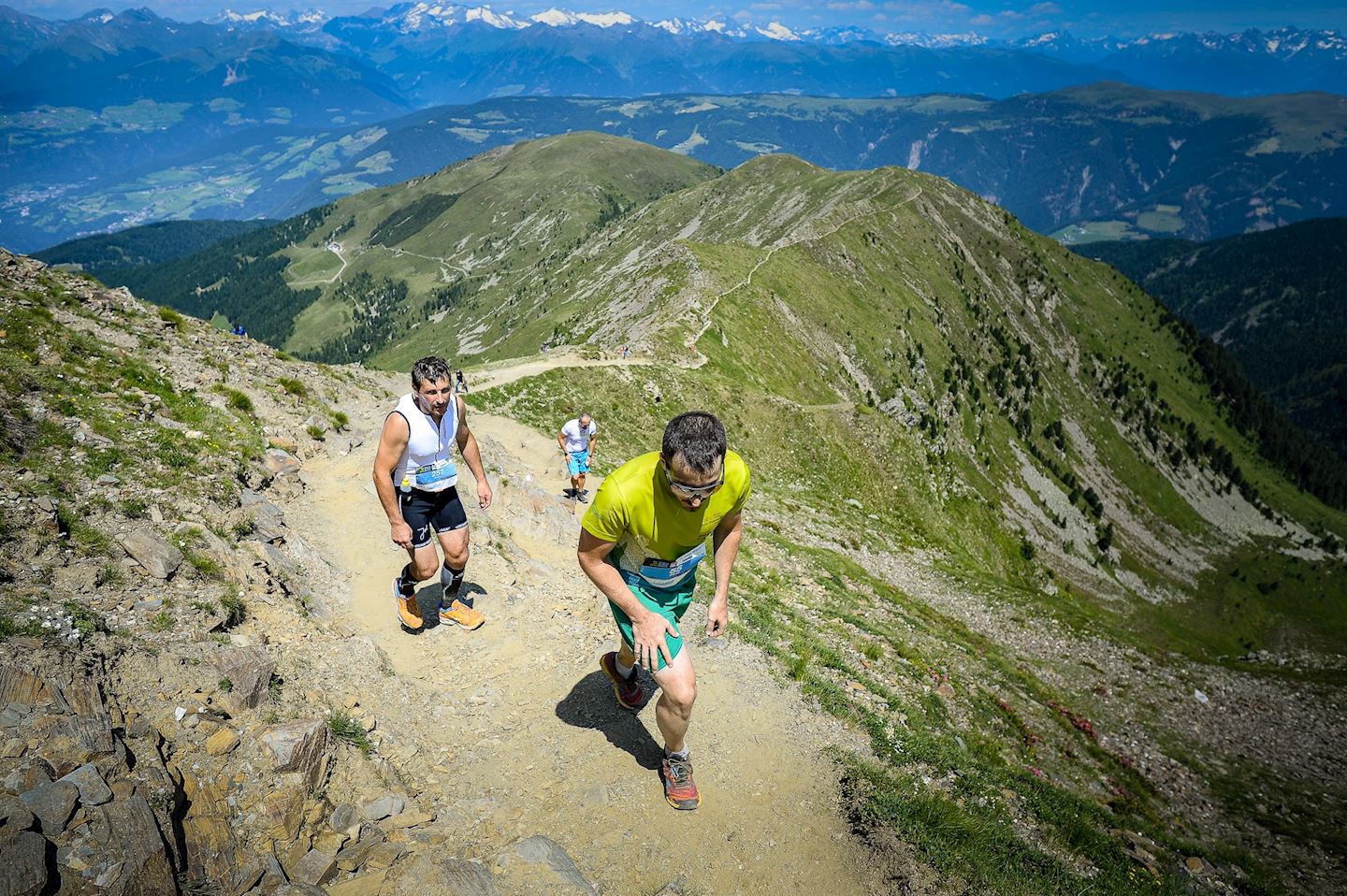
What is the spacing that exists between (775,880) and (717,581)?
3.73 metres

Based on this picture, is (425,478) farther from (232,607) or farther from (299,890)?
(299,890)

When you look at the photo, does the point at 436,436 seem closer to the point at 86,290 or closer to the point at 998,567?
the point at 86,290

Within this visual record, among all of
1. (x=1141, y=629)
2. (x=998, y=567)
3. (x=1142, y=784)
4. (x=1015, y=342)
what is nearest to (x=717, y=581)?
(x=1142, y=784)

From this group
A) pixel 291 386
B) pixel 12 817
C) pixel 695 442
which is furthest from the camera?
pixel 291 386

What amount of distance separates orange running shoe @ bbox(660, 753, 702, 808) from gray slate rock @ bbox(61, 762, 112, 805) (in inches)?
235

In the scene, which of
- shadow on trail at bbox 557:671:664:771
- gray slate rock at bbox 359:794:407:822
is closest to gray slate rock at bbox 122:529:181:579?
gray slate rock at bbox 359:794:407:822

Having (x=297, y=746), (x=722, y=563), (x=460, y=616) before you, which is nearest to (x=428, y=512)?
(x=460, y=616)

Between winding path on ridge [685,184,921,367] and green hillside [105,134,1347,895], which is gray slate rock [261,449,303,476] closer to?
green hillside [105,134,1347,895]

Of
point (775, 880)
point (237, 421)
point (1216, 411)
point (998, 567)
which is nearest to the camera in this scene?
point (775, 880)

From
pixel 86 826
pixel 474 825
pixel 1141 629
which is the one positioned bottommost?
pixel 1141 629

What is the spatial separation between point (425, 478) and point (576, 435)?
1172 cm

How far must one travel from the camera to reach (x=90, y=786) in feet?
19.0

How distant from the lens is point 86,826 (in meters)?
5.45

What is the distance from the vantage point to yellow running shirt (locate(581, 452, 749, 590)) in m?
6.91
